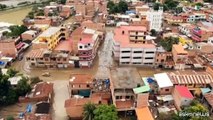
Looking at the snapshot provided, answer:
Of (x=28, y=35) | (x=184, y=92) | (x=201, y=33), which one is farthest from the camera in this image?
(x=28, y=35)

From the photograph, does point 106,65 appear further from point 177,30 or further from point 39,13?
point 39,13

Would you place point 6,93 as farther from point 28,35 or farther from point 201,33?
point 201,33

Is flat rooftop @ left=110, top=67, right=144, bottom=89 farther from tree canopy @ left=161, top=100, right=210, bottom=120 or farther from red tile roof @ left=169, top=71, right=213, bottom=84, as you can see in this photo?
tree canopy @ left=161, top=100, right=210, bottom=120

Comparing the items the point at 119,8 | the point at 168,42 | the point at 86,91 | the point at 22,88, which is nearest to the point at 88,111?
the point at 86,91

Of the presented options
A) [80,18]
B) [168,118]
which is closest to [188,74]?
[168,118]

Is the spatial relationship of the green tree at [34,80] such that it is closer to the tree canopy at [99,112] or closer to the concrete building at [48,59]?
the concrete building at [48,59]

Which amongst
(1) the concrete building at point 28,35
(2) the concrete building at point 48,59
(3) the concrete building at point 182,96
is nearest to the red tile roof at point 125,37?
(2) the concrete building at point 48,59
